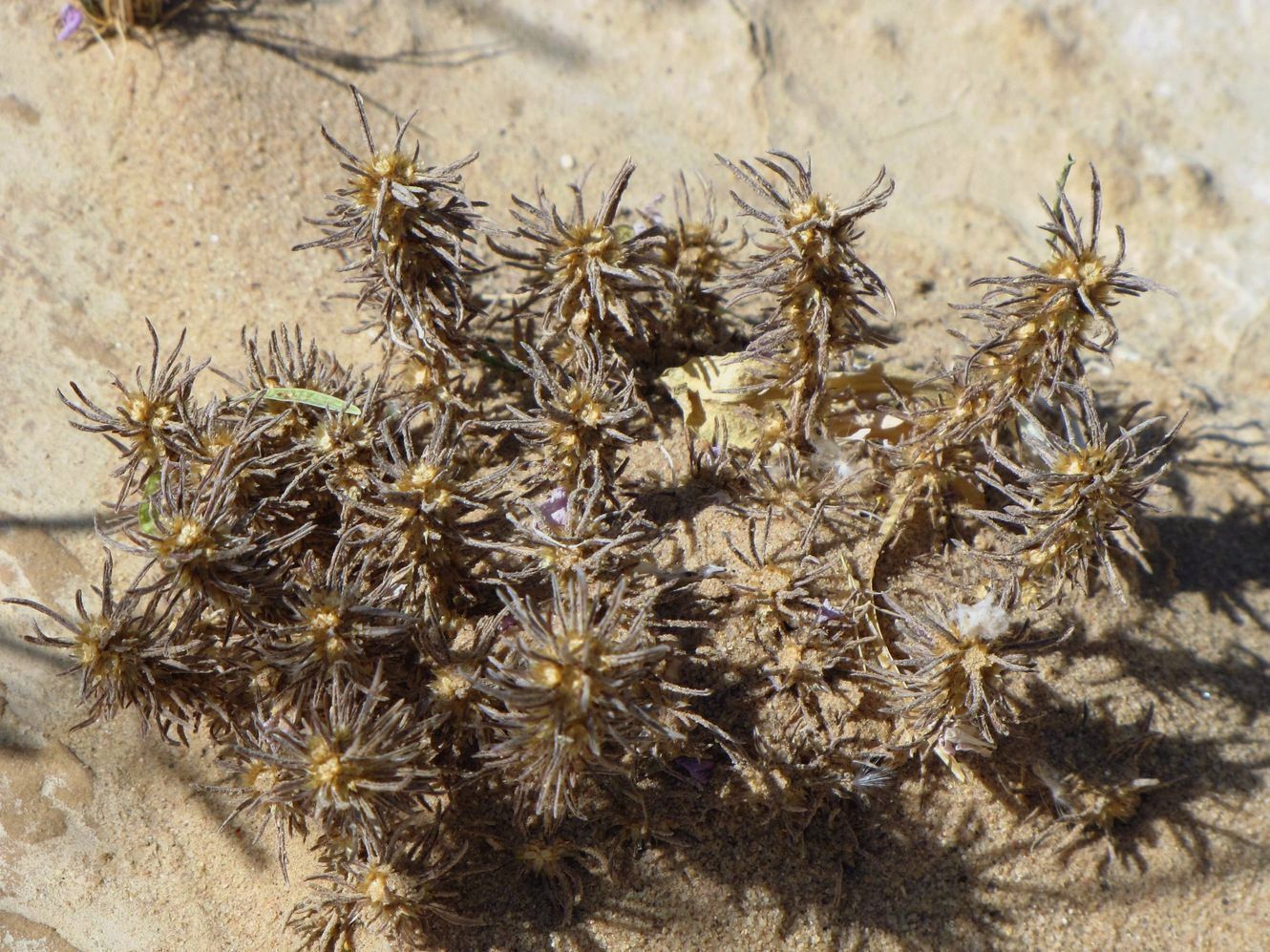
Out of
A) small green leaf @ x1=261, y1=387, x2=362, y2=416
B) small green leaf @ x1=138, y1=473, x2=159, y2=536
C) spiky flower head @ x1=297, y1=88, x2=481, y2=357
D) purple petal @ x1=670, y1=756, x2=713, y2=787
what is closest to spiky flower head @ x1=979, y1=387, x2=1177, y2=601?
purple petal @ x1=670, y1=756, x2=713, y2=787

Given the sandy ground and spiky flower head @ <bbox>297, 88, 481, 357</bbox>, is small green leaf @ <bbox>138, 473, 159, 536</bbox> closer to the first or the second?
the sandy ground

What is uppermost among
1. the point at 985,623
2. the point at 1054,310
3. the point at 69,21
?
the point at 1054,310

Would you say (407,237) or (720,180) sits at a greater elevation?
(720,180)

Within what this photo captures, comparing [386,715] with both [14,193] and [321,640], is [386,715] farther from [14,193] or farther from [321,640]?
[14,193]

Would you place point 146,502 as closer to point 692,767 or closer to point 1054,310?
point 692,767

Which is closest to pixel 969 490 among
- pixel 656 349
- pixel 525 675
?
pixel 656 349

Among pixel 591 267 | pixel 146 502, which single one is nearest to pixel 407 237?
pixel 591 267
